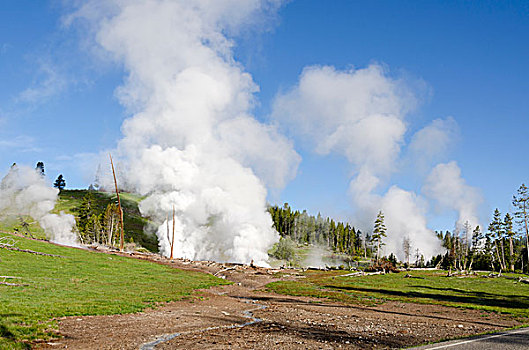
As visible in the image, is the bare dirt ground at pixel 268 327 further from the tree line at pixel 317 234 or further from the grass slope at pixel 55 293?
the tree line at pixel 317 234

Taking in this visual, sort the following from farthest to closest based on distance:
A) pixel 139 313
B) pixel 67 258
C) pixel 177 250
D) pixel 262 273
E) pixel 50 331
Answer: pixel 177 250, pixel 262 273, pixel 67 258, pixel 139 313, pixel 50 331

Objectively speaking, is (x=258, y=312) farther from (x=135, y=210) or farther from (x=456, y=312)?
(x=135, y=210)

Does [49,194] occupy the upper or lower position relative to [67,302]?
upper

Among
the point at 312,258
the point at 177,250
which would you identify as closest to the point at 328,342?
the point at 177,250

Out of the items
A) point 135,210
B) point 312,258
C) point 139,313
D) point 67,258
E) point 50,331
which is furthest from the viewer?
point 135,210

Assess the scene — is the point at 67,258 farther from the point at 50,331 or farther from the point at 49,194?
the point at 49,194

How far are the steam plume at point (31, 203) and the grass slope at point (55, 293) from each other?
6187 cm

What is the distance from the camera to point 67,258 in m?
50.8

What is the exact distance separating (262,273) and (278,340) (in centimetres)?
6162

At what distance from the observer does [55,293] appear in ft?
85.6

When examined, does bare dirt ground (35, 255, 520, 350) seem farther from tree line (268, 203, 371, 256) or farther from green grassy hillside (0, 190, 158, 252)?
tree line (268, 203, 371, 256)

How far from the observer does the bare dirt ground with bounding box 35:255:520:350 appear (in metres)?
15.5

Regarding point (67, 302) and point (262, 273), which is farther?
point (262, 273)

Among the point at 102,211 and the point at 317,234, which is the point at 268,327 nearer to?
the point at 102,211
